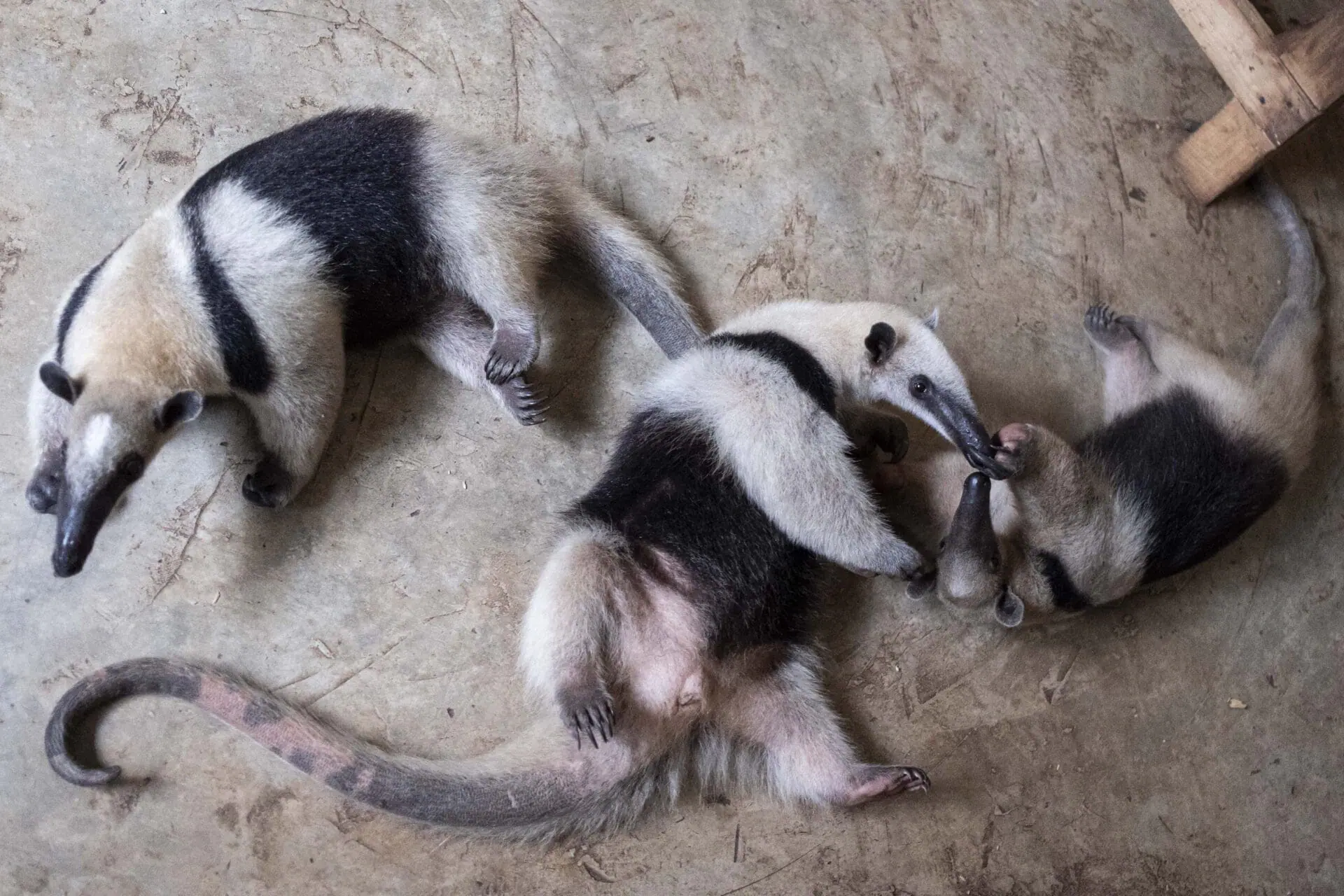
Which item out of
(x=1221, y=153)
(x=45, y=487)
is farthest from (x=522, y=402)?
(x=1221, y=153)

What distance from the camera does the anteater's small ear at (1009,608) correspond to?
3.60m

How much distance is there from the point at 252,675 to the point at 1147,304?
3589 mm

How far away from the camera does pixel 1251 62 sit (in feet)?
13.1

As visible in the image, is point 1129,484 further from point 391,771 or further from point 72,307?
point 72,307

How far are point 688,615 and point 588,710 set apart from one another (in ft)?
1.44

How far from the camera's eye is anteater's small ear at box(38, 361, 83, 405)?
306 centimetres

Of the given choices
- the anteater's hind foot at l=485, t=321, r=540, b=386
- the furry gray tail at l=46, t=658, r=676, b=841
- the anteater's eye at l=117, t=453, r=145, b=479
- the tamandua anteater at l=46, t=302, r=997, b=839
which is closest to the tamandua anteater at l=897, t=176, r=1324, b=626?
the tamandua anteater at l=46, t=302, r=997, b=839

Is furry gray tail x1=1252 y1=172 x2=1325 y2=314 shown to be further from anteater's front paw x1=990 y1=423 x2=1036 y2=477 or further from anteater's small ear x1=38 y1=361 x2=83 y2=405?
anteater's small ear x1=38 y1=361 x2=83 y2=405

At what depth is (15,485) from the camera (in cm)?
364

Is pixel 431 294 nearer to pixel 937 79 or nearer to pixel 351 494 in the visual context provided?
pixel 351 494

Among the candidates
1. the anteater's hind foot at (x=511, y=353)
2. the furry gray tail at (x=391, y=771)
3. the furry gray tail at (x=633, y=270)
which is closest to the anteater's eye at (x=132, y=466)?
the furry gray tail at (x=391, y=771)

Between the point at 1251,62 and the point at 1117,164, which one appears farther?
the point at 1117,164

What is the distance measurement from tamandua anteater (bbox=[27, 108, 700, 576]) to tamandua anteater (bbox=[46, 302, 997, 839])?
0.49 m

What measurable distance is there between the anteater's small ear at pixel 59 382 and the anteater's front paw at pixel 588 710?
Result: 1682 millimetres
